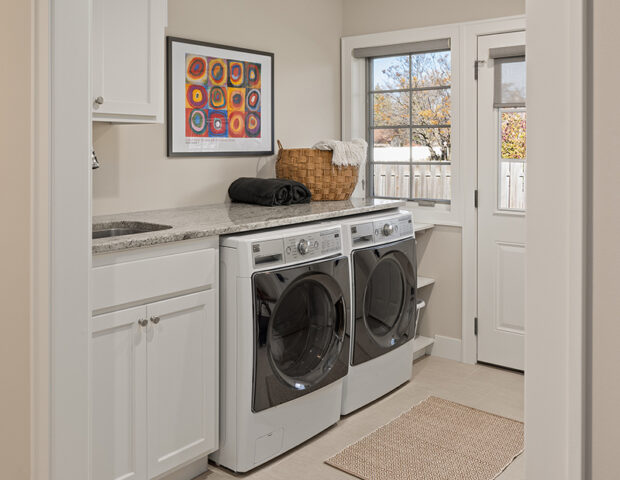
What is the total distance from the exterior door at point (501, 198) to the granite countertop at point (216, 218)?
65cm

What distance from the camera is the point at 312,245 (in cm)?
272

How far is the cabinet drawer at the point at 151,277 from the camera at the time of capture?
206cm

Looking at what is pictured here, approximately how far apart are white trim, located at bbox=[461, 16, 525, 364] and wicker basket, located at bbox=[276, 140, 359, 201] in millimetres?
778

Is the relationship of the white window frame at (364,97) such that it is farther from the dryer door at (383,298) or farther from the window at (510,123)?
the dryer door at (383,298)

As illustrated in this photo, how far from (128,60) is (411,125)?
7.06 feet

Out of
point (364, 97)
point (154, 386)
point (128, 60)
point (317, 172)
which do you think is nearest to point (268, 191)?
point (317, 172)

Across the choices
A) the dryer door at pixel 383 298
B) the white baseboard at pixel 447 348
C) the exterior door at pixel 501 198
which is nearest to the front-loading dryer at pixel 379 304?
the dryer door at pixel 383 298

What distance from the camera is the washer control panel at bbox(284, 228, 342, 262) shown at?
2.62 m
